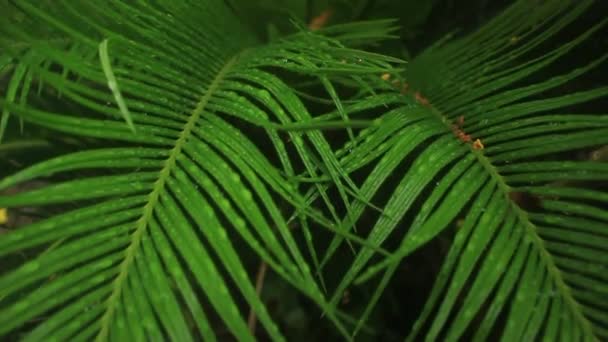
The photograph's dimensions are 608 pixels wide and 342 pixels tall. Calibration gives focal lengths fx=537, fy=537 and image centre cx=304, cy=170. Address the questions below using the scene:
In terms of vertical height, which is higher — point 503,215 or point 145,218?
point 145,218

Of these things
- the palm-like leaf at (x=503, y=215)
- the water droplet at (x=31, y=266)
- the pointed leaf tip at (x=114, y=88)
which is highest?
the pointed leaf tip at (x=114, y=88)

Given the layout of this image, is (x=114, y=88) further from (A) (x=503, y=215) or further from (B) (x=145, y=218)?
(A) (x=503, y=215)

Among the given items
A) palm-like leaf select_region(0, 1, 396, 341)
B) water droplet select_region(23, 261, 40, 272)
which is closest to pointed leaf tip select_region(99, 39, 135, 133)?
palm-like leaf select_region(0, 1, 396, 341)

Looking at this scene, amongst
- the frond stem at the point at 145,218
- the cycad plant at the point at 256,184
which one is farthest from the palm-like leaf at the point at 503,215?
the frond stem at the point at 145,218

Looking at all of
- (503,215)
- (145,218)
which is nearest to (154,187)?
(145,218)

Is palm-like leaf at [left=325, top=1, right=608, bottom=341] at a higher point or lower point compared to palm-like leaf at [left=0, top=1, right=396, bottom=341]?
lower

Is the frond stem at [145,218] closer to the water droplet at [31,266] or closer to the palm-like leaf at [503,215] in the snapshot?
the water droplet at [31,266]

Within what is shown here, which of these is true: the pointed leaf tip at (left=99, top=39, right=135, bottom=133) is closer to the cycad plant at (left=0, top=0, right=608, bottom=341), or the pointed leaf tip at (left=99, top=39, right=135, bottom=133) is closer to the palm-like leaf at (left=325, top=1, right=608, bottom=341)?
the cycad plant at (left=0, top=0, right=608, bottom=341)

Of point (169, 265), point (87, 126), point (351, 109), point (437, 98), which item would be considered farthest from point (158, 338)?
point (437, 98)

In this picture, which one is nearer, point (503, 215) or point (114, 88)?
point (114, 88)
